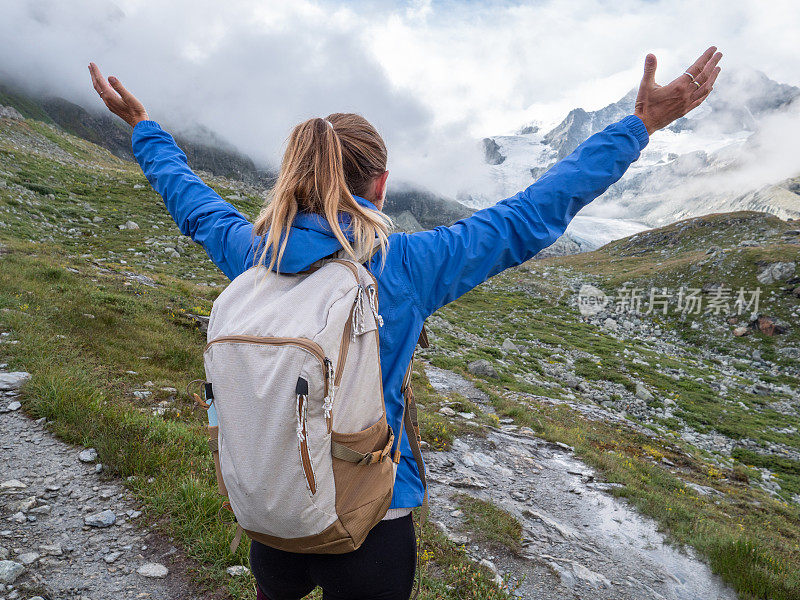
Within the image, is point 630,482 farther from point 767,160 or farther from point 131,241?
point 767,160

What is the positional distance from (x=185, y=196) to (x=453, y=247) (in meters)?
1.77

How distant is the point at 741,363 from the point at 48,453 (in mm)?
29419

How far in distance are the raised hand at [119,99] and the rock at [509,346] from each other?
62.3ft

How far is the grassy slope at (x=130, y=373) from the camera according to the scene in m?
4.04

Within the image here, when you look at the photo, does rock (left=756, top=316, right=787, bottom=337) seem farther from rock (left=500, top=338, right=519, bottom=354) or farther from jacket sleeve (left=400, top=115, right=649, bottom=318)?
jacket sleeve (left=400, top=115, right=649, bottom=318)

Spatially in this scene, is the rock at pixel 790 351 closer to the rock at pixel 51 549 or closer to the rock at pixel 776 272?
the rock at pixel 776 272

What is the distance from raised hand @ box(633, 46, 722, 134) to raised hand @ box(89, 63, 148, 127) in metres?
3.12

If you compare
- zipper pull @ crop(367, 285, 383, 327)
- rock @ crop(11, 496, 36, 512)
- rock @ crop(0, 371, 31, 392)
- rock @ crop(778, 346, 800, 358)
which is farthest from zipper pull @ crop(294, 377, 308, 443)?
rock @ crop(778, 346, 800, 358)

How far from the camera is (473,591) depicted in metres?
4.09

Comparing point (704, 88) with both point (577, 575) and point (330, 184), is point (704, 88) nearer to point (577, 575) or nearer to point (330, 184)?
point (330, 184)

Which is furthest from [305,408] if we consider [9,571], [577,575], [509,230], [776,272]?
[776,272]

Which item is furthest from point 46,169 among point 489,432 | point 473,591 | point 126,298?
point 473,591

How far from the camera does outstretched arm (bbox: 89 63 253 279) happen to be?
2.32m

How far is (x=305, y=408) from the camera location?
150cm
